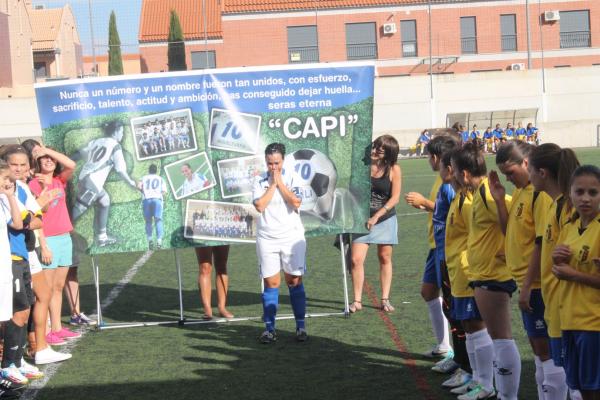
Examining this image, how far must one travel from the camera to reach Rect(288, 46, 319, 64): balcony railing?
1999 inches

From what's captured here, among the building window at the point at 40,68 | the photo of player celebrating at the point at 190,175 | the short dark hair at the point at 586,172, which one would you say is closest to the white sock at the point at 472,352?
the short dark hair at the point at 586,172

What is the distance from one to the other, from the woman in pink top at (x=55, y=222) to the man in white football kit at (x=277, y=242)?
6.17 feet

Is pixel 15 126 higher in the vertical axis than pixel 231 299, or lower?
higher

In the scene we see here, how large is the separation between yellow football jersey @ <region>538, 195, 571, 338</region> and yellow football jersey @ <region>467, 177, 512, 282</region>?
3.05 feet

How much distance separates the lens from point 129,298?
10.8 m

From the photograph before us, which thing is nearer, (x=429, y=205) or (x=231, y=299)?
(x=429, y=205)

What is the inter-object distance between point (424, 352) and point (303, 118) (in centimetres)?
267

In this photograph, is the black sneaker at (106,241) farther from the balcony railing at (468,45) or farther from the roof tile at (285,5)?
the balcony railing at (468,45)

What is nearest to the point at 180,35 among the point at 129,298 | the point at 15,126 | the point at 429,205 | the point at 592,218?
the point at 15,126

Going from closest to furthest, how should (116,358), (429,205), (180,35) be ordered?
(429,205) < (116,358) < (180,35)

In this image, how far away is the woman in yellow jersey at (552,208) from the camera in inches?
180

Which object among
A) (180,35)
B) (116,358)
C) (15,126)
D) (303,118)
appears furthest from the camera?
(180,35)

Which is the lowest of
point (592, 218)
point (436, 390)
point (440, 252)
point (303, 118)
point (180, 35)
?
point (436, 390)

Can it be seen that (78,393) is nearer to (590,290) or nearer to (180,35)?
(590,290)
